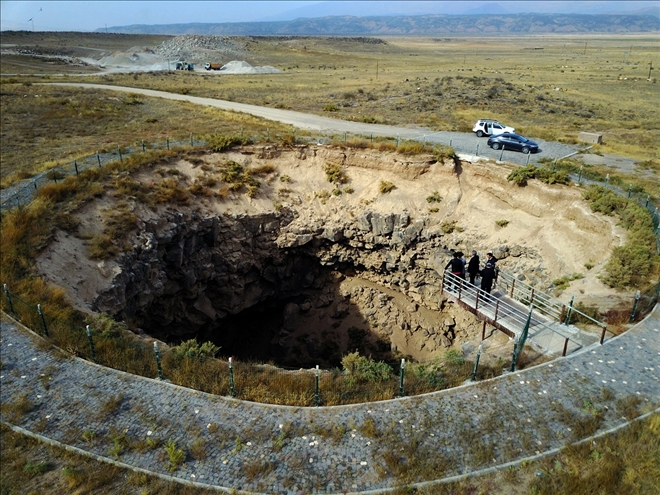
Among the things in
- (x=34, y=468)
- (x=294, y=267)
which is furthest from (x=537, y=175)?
(x=34, y=468)

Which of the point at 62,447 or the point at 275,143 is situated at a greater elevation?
the point at 275,143

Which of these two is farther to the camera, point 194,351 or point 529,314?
point 529,314

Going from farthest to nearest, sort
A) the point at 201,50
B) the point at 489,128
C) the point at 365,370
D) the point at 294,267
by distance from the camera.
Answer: the point at 201,50
the point at 489,128
the point at 294,267
the point at 365,370

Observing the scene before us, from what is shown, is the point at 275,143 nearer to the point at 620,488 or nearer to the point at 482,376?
the point at 482,376

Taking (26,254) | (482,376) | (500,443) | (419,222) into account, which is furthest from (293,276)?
(500,443)

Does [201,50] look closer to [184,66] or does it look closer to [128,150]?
[184,66]

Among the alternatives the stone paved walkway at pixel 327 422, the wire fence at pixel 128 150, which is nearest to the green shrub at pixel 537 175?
the wire fence at pixel 128 150

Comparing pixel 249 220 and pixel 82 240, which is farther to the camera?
pixel 249 220
